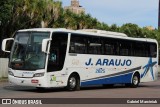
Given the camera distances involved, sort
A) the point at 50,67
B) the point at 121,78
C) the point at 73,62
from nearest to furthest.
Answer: the point at 50,67
the point at 73,62
the point at 121,78

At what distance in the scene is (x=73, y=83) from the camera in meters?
24.8

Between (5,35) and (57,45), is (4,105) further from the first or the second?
(5,35)

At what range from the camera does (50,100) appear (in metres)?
18.8

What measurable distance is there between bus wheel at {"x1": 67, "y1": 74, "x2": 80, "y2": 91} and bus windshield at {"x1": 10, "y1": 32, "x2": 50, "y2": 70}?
225cm

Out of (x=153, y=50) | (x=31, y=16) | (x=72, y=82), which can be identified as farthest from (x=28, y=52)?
(x=31, y=16)

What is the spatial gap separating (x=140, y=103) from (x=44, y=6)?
88.8ft

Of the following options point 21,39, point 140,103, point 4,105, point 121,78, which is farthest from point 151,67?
point 4,105

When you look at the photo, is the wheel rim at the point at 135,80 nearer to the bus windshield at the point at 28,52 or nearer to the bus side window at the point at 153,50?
the bus side window at the point at 153,50

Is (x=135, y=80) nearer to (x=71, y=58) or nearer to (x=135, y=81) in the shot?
(x=135, y=81)

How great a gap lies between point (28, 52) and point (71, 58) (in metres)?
2.43

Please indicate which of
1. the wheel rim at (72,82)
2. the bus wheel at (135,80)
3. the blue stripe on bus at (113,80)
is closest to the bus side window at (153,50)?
the bus wheel at (135,80)

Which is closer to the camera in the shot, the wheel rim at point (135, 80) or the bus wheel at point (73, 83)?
the bus wheel at point (73, 83)

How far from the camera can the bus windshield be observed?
23000mm

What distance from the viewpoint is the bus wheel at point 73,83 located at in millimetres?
24578
